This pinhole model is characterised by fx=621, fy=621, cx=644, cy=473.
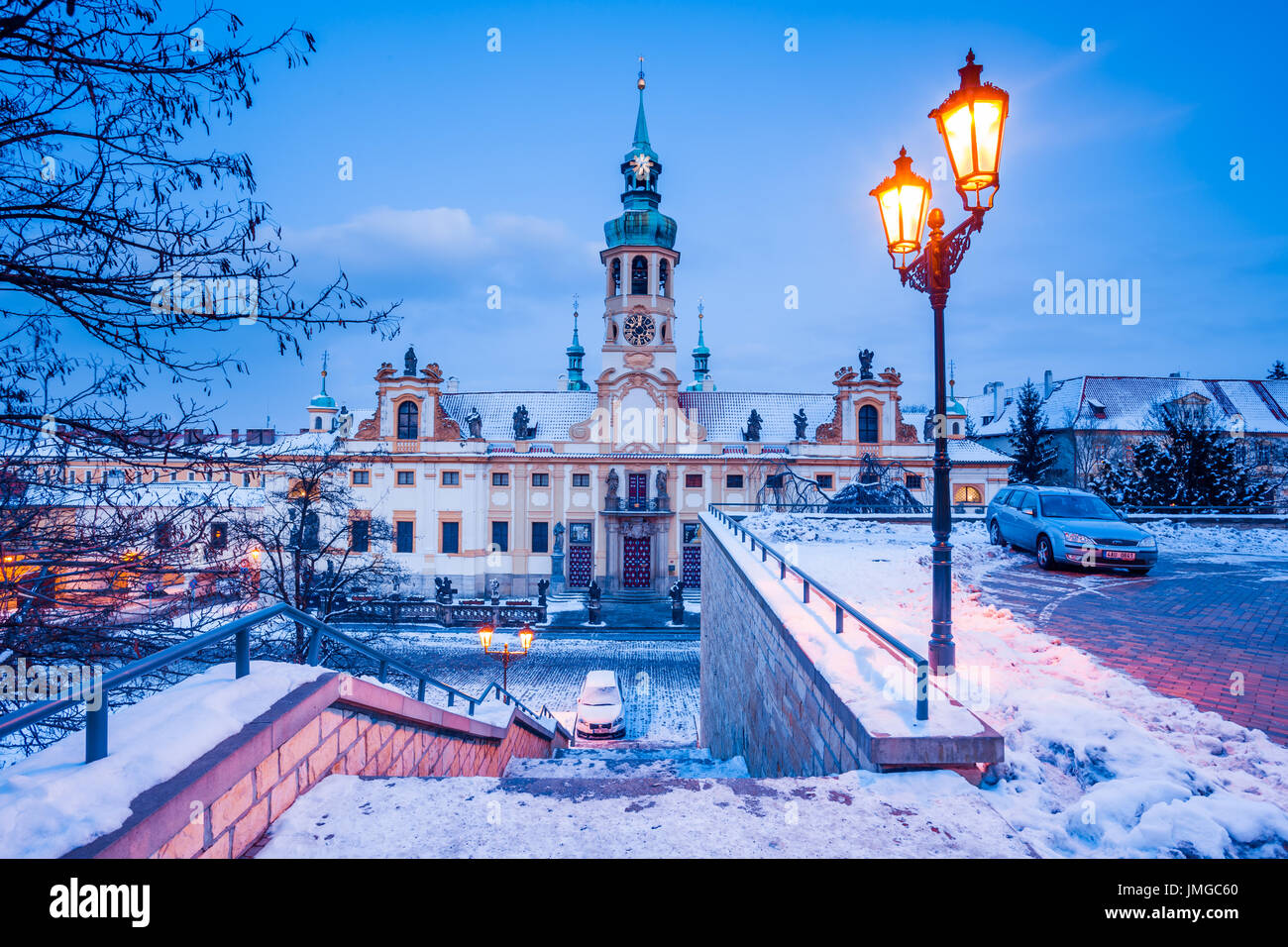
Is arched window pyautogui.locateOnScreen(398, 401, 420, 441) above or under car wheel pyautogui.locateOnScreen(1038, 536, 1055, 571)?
above

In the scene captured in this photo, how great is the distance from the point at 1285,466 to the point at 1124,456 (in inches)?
343

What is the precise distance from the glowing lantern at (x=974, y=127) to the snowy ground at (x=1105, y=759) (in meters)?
3.97

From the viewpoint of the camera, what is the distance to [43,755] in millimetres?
3033

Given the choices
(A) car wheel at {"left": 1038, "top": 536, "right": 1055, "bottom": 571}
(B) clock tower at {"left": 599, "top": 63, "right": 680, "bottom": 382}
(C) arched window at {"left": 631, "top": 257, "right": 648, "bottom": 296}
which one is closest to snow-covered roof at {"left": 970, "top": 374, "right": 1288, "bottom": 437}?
(B) clock tower at {"left": 599, "top": 63, "right": 680, "bottom": 382}

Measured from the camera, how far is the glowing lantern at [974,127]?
4508mm

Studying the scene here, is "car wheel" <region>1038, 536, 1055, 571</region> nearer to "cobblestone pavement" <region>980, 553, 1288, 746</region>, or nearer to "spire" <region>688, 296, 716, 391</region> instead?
"cobblestone pavement" <region>980, 553, 1288, 746</region>

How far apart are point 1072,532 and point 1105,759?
8.64 m

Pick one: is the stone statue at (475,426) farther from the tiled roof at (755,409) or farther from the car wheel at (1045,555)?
the car wheel at (1045,555)

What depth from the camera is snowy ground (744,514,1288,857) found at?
313 centimetres

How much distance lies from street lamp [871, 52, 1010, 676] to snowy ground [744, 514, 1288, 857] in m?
0.81

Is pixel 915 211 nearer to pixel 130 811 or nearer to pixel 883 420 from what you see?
pixel 130 811

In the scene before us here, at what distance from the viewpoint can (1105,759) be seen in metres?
3.93

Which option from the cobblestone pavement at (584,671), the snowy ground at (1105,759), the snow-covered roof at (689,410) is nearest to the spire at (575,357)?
the snow-covered roof at (689,410)

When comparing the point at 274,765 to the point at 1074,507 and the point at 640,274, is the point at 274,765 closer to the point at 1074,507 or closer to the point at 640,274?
the point at 1074,507
